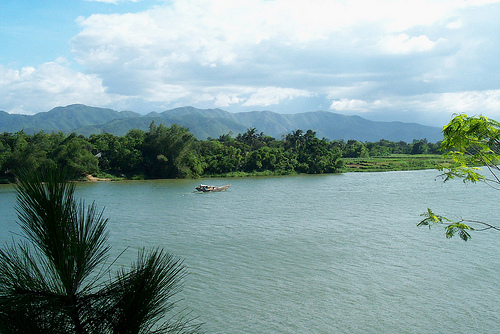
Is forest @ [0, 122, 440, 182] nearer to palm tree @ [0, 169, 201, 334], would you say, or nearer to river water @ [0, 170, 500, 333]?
river water @ [0, 170, 500, 333]

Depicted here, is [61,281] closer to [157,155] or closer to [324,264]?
[324,264]

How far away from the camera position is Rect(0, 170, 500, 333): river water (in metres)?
9.38

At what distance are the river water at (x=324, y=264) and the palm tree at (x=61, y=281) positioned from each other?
256 inches

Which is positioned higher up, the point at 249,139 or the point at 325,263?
the point at 249,139

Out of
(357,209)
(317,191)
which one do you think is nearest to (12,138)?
(317,191)

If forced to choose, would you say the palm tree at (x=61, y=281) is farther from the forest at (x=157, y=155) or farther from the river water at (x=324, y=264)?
the forest at (x=157, y=155)

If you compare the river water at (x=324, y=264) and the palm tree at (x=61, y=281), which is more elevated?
the palm tree at (x=61, y=281)

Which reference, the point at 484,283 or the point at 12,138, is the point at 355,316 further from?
the point at 12,138

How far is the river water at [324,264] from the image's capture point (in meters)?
9.38

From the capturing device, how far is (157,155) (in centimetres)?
5091

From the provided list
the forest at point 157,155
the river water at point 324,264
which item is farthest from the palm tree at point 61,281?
the forest at point 157,155

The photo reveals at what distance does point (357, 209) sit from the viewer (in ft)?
78.9

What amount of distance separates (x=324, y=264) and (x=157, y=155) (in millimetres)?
40691

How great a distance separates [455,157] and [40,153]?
143ft
